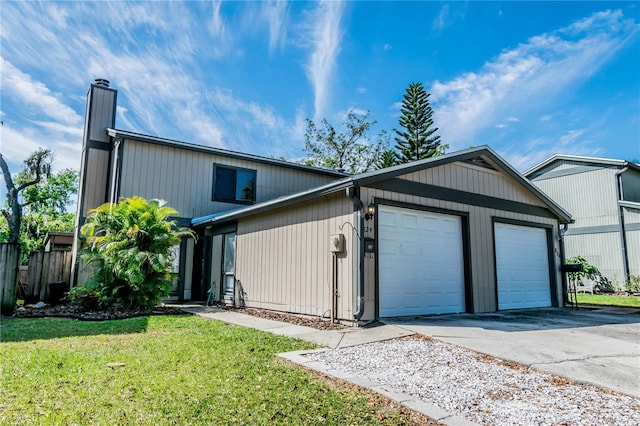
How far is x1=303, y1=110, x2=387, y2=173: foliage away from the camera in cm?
2925

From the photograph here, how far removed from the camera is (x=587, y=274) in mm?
17203

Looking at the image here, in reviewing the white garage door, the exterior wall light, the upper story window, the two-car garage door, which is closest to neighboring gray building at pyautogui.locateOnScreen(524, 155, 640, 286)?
the white garage door

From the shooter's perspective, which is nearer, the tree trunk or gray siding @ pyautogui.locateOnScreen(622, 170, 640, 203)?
the tree trunk

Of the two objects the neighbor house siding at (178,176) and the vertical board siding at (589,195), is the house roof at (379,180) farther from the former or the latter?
the vertical board siding at (589,195)

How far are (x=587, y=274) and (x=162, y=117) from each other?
19.2 metres

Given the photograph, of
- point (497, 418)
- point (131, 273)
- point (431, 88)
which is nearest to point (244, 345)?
→ point (497, 418)

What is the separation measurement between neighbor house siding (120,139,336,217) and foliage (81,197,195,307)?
2.58 m

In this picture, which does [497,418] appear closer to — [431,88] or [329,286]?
[329,286]

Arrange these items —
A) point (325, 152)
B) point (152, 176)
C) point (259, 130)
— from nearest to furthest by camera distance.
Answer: point (152, 176) → point (259, 130) → point (325, 152)

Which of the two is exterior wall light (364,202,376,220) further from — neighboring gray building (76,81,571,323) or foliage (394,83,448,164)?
foliage (394,83,448,164)

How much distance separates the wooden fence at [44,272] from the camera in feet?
32.8

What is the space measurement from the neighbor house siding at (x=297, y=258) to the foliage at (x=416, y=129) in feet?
57.8

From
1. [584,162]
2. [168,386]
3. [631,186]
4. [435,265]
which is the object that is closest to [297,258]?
[435,265]

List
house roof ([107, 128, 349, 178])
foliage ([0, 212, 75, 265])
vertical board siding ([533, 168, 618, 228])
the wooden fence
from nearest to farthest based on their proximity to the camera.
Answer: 1. the wooden fence
2. house roof ([107, 128, 349, 178])
3. vertical board siding ([533, 168, 618, 228])
4. foliage ([0, 212, 75, 265])
